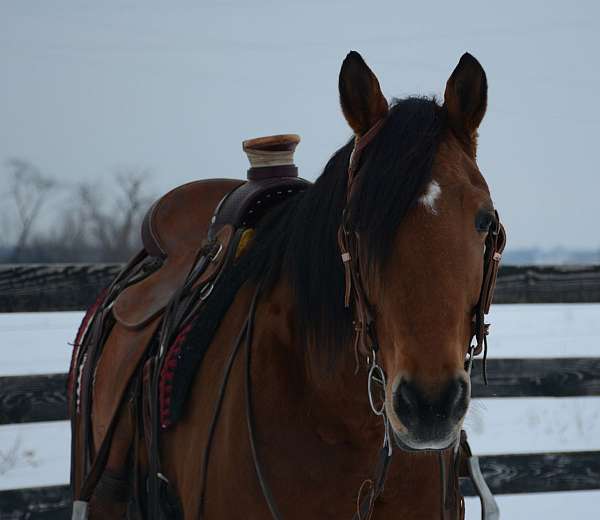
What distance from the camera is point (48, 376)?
12.8 feet

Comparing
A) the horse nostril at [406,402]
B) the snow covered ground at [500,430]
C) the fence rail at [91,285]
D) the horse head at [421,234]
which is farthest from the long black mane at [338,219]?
the fence rail at [91,285]

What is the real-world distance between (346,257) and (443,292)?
0.77 feet

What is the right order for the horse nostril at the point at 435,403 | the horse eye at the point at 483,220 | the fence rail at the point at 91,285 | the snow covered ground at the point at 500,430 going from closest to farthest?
the horse nostril at the point at 435,403
the horse eye at the point at 483,220
the fence rail at the point at 91,285
the snow covered ground at the point at 500,430

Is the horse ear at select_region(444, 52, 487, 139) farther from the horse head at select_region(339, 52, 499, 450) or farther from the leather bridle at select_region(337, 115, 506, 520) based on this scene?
the leather bridle at select_region(337, 115, 506, 520)

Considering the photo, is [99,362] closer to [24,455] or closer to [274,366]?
[274,366]

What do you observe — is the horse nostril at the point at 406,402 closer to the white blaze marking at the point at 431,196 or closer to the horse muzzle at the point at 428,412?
the horse muzzle at the point at 428,412

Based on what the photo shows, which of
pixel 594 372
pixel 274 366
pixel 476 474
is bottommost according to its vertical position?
pixel 594 372

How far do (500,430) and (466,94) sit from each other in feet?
14.5

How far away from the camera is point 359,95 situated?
5.42 feet

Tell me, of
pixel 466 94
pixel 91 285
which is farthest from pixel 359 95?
pixel 91 285

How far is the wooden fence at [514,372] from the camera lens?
153 inches

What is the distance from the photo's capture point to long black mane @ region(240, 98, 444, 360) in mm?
1501

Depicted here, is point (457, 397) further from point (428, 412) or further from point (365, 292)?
point (365, 292)

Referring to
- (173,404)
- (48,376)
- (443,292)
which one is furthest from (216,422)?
(48,376)
